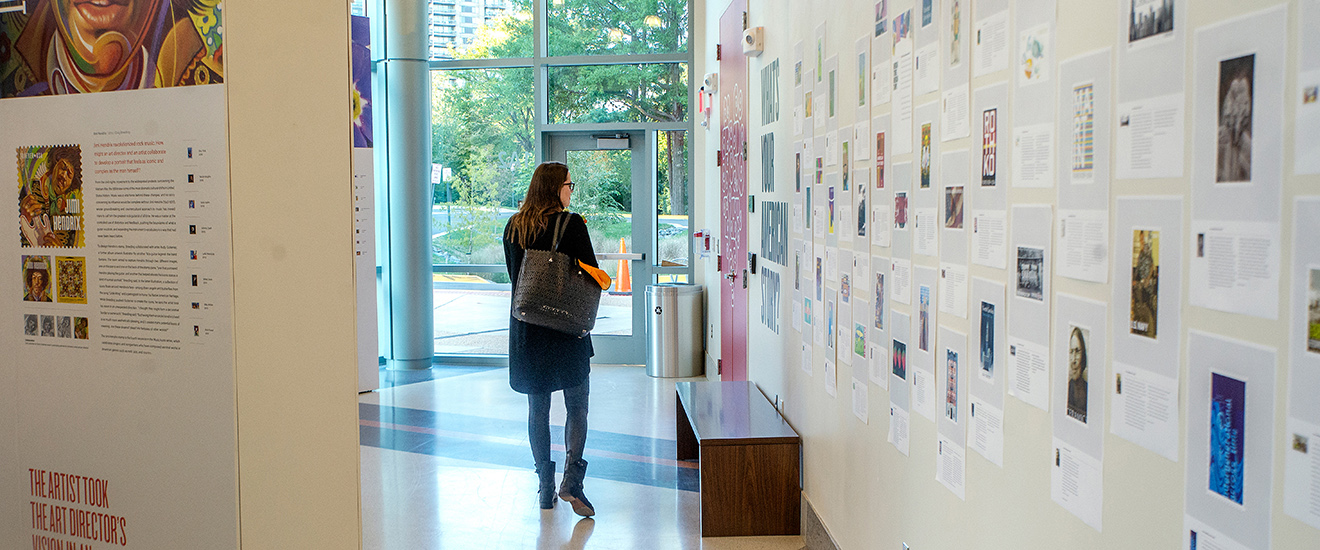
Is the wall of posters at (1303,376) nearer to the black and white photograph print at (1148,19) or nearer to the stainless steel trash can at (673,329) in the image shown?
the black and white photograph print at (1148,19)

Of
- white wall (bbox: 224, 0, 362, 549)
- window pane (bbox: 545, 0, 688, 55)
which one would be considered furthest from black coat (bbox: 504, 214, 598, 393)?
window pane (bbox: 545, 0, 688, 55)

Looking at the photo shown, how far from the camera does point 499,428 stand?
19.0ft

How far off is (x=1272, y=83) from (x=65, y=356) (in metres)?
2.15

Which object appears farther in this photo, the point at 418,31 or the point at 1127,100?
the point at 418,31

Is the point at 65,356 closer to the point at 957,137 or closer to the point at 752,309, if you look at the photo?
the point at 957,137

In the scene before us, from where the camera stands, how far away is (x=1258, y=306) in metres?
1.18

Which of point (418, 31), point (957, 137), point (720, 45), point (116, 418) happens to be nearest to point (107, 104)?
point (116, 418)

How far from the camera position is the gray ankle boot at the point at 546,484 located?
13.7 feet

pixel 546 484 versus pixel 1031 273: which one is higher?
pixel 1031 273

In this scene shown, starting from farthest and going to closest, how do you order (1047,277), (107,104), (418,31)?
(418,31), (107,104), (1047,277)

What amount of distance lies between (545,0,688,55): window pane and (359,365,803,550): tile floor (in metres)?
2.93

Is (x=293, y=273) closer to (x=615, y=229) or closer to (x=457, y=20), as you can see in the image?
(x=615, y=229)

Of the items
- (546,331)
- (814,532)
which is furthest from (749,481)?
(546,331)

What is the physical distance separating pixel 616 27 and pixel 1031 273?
265 inches
